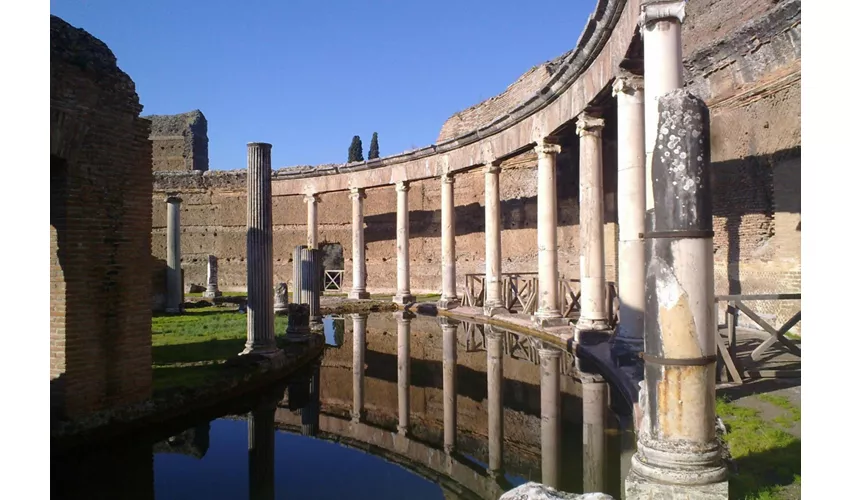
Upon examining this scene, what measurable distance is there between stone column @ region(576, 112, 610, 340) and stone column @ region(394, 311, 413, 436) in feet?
10.4

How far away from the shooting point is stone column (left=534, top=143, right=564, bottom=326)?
1290 centimetres

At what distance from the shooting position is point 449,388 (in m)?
8.77

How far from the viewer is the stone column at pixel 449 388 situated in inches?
262

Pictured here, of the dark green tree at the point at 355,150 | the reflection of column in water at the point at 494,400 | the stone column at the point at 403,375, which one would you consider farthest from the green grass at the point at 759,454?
the dark green tree at the point at 355,150

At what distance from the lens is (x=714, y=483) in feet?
13.3

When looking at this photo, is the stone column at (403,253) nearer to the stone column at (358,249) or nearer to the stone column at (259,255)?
the stone column at (358,249)

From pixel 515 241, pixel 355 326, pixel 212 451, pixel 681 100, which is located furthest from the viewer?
pixel 515 241

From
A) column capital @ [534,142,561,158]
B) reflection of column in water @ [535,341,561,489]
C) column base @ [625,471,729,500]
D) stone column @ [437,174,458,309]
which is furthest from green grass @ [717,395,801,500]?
stone column @ [437,174,458,309]

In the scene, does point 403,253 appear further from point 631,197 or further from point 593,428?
point 593,428

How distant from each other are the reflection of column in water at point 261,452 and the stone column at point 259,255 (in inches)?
76.2

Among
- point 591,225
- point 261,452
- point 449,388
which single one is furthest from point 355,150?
point 261,452
